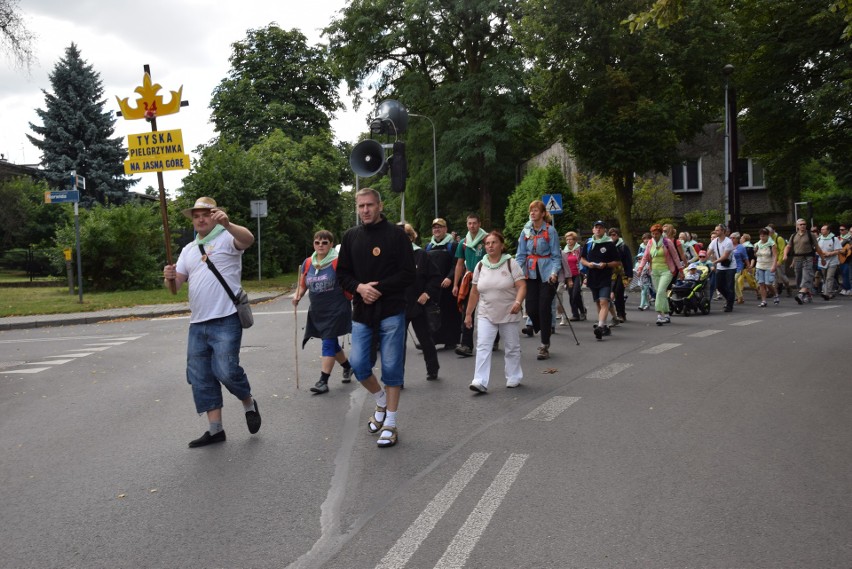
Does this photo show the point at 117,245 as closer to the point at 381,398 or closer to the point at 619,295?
the point at 619,295

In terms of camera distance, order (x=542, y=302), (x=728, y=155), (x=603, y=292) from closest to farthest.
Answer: (x=542, y=302)
(x=603, y=292)
(x=728, y=155)

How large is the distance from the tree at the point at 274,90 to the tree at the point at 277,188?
9.04ft

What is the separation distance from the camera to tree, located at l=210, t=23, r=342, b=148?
48.1 meters

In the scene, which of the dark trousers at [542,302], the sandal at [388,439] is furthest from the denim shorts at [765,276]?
the sandal at [388,439]

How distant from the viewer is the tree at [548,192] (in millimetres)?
35156

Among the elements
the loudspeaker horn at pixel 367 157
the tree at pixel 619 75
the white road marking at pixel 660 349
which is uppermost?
the tree at pixel 619 75

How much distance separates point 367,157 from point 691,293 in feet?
26.2

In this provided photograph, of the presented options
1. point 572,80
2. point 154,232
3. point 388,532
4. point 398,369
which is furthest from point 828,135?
point 388,532

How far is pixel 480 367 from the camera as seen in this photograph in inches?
330

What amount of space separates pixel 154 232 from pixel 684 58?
18.4 meters

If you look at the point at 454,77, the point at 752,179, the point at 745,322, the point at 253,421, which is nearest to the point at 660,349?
the point at 745,322

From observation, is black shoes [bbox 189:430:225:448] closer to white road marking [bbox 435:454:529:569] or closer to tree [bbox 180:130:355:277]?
white road marking [bbox 435:454:529:569]

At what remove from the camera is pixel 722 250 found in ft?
60.7

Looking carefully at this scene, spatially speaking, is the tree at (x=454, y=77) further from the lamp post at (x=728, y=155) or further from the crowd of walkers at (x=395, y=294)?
the crowd of walkers at (x=395, y=294)
